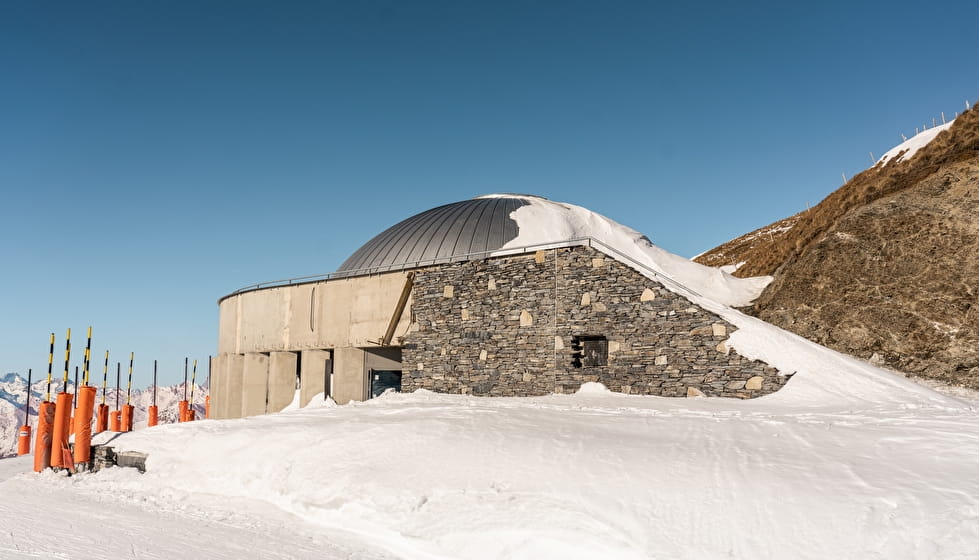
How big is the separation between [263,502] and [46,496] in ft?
15.5

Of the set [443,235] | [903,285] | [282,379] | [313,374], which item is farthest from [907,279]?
[282,379]

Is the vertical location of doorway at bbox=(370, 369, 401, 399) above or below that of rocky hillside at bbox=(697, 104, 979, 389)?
below

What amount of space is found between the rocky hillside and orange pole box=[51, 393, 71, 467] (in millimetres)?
17940

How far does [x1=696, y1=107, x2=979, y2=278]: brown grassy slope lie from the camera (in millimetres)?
21125

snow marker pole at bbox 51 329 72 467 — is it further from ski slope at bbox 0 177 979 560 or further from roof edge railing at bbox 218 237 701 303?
roof edge railing at bbox 218 237 701 303

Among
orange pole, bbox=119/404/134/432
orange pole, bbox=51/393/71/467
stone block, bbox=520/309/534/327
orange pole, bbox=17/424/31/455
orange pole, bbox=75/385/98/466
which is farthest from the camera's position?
orange pole, bbox=119/404/134/432

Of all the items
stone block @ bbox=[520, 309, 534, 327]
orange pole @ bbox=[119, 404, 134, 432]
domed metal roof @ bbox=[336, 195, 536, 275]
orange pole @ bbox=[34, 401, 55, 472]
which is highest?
domed metal roof @ bbox=[336, 195, 536, 275]

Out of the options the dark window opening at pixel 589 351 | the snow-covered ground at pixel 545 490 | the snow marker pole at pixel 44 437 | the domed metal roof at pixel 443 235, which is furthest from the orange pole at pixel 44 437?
the dark window opening at pixel 589 351

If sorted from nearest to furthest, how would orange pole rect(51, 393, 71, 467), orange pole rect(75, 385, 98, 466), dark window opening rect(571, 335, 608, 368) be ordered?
orange pole rect(75, 385, 98, 466) < orange pole rect(51, 393, 71, 467) < dark window opening rect(571, 335, 608, 368)

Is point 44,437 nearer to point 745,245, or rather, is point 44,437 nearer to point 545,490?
point 545,490

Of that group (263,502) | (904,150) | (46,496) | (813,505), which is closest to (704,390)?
(813,505)

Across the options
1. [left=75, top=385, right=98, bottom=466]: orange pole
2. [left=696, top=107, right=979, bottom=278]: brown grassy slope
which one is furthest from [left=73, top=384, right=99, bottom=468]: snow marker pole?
[left=696, top=107, right=979, bottom=278]: brown grassy slope

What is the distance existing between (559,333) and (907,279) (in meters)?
9.16

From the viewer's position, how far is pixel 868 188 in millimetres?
23734
